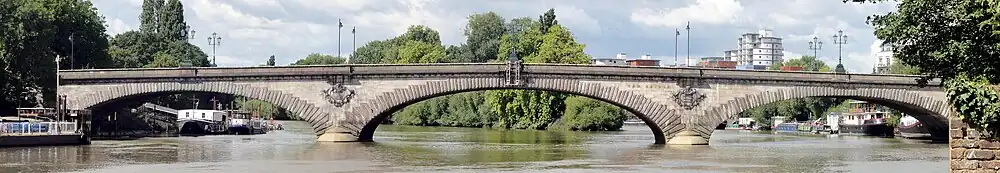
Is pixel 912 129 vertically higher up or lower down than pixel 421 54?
lower down

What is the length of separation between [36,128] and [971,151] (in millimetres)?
44959

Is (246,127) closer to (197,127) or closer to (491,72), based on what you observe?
(197,127)

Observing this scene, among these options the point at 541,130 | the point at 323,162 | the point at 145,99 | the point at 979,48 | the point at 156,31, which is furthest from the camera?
the point at 156,31

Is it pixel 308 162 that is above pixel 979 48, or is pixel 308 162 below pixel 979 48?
below

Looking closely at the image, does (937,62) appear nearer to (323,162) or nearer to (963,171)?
(963,171)

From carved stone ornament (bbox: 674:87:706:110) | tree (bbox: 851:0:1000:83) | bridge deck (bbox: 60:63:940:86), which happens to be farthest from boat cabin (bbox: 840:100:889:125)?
tree (bbox: 851:0:1000:83)

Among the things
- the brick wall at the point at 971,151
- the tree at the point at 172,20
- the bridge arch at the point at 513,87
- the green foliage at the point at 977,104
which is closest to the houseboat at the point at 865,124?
the bridge arch at the point at 513,87

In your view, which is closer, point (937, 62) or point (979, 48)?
point (979, 48)

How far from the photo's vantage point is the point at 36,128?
196 feet

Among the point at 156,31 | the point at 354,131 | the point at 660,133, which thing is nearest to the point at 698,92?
the point at 660,133

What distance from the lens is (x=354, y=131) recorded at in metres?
63.4

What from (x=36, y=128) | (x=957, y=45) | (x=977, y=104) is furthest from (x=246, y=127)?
(x=977, y=104)

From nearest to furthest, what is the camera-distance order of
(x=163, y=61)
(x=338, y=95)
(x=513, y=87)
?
(x=513, y=87) → (x=338, y=95) → (x=163, y=61)

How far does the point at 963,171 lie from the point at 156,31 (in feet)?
429
